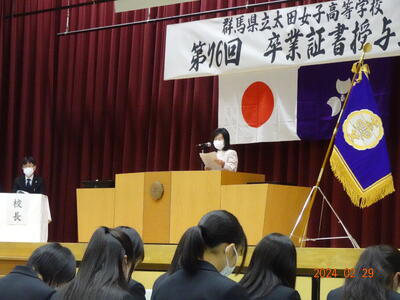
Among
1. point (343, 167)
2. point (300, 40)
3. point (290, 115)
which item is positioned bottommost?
point (343, 167)

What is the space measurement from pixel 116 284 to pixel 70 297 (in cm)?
15

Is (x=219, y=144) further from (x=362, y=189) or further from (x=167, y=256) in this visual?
(x=167, y=256)

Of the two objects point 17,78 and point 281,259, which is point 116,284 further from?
point 17,78

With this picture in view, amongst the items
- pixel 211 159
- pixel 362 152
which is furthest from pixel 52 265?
pixel 362 152

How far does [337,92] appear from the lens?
7.20 m

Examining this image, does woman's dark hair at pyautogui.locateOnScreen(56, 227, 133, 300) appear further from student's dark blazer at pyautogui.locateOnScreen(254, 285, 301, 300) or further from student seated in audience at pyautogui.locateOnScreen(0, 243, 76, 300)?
student's dark blazer at pyautogui.locateOnScreen(254, 285, 301, 300)

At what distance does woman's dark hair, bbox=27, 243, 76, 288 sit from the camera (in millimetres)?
2914

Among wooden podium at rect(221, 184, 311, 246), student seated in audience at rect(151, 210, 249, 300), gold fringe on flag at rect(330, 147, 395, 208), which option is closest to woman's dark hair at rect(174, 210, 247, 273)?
student seated in audience at rect(151, 210, 249, 300)

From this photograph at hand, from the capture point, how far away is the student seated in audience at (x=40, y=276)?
278 centimetres

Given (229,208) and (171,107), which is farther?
(171,107)

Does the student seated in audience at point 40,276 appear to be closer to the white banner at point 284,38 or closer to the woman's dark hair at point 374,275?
the woman's dark hair at point 374,275

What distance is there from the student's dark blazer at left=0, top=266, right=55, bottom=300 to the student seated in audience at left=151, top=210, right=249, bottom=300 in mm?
547

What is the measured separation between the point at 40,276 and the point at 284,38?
4551 millimetres

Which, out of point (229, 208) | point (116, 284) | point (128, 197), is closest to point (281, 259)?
point (116, 284)
